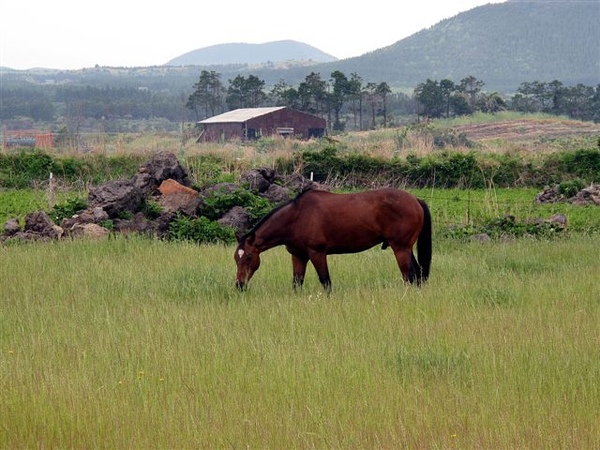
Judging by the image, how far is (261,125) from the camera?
6800 centimetres

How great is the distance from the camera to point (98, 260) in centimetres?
1552

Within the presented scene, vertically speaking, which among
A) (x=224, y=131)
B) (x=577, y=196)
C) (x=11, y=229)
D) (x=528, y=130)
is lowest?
(x=528, y=130)

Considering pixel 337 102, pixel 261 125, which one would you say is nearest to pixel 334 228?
pixel 261 125

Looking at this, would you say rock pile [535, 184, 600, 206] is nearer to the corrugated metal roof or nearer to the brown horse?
the brown horse

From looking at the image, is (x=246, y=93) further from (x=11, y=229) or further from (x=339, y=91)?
(x=11, y=229)

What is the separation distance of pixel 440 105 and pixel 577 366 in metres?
80.6

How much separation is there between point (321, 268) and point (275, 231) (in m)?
0.81

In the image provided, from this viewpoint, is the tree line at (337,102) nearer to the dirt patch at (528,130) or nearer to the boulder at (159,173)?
the dirt patch at (528,130)

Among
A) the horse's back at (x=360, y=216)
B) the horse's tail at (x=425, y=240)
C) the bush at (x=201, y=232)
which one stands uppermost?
the horse's back at (x=360, y=216)

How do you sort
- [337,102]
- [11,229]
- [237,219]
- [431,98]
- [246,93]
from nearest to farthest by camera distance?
1. [11,229]
2. [237,219]
3. [337,102]
4. [431,98]
5. [246,93]

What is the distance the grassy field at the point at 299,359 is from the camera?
21.7ft

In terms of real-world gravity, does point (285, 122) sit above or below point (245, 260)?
below

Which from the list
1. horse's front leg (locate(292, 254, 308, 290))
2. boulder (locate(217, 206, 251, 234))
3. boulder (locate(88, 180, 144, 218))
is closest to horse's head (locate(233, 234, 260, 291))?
horse's front leg (locate(292, 254, 308, 290))

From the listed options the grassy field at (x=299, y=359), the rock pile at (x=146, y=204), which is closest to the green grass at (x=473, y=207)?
the rock pile at (x=146, y=204)
